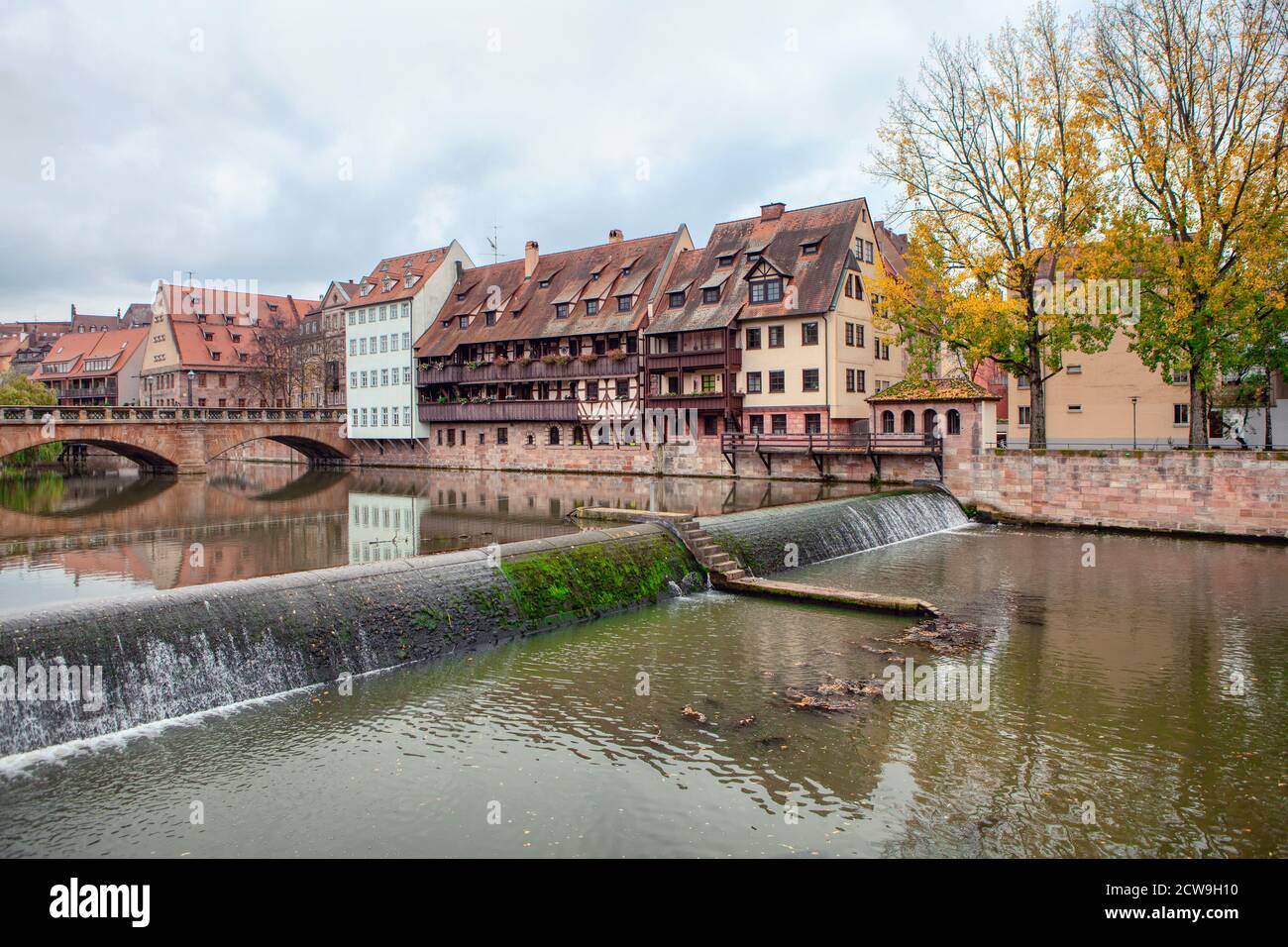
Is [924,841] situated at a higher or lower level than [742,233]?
lower

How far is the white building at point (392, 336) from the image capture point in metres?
68.2

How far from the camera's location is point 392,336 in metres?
69.6

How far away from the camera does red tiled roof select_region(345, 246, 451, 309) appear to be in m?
69.1

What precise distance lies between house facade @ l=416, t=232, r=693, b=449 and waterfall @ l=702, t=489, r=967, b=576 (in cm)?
2471

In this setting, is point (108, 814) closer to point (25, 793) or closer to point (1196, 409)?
point (25, 793)

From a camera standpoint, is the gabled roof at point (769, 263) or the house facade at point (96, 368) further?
the house facade at point (96, 368)

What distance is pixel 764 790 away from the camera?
35.2 ft

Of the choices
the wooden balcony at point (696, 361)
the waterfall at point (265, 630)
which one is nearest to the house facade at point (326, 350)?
the wooden balcony at point (696, 361)

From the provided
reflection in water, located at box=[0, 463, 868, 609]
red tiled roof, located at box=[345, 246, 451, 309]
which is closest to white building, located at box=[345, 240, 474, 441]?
red tiled roof, located at box=[345, 246, 451, 309]

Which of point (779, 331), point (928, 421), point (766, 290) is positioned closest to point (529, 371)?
point (766, 290)

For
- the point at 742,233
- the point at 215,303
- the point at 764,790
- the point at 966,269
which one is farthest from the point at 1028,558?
the point at 215,303

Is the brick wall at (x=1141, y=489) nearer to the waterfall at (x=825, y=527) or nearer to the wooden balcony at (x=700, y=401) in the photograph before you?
the waterfall at (x=825, y=527)

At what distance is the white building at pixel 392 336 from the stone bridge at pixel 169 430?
288 centimetres
